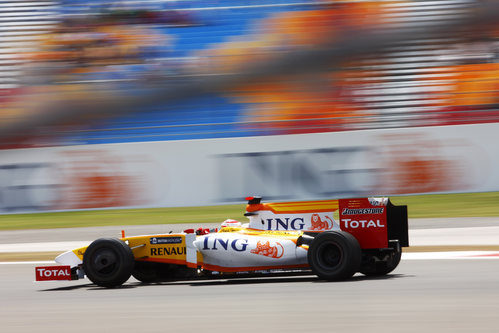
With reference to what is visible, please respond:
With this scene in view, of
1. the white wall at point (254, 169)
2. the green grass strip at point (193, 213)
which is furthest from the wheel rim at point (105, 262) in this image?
the white wall at point (254, 169)

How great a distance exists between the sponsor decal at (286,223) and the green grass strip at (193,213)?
6806mm

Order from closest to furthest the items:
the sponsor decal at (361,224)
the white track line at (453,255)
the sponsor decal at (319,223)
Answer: the sponsor decal at (361,224) → the sponsor decal at (319,223) → the white track line at (453,255)

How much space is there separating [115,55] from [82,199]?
476cm

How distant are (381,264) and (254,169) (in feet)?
27.5

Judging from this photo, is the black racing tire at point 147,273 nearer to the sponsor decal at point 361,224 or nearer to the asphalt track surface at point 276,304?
the asphalt track surface at point 276,304

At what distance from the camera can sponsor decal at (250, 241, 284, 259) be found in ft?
22.7

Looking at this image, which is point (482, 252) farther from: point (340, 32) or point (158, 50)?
point (158, 50)

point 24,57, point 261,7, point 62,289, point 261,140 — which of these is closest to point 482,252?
point 62,289

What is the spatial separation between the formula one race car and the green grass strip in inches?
265

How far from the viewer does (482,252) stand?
30.7ft

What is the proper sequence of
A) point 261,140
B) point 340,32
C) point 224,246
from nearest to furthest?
point 224,246 < point 261,140 < point 340,32

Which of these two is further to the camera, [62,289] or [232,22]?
[232,22]

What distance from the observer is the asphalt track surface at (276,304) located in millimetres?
4863

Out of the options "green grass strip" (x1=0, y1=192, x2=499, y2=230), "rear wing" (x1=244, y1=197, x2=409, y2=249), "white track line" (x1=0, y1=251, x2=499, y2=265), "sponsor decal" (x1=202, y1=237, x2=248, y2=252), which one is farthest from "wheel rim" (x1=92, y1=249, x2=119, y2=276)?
"green grass strip" (x1=0, y1=192, x2=499, y2=230)
